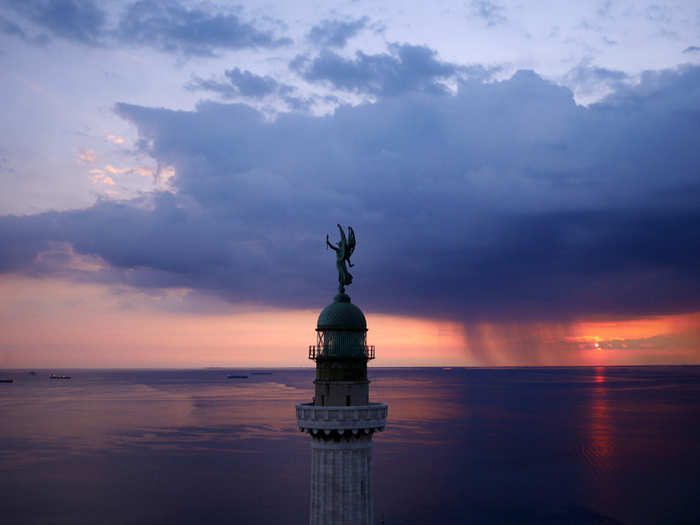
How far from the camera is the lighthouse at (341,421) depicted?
22.7 metres

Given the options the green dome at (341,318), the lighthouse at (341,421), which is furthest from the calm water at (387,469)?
the green dome at (341,318)

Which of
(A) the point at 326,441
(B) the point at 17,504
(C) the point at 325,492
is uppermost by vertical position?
(A) the point at 326,441

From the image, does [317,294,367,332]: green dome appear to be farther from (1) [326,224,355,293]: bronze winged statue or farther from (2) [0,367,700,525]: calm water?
(2) [0,367,700,525]: calm water

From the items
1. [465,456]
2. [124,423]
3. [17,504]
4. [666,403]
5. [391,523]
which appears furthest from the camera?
[666,403]

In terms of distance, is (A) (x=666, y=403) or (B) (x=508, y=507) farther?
(A) (x=666, y=403)

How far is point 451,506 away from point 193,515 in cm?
2644

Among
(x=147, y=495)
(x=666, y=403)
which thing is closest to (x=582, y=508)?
(x=147, y=495)

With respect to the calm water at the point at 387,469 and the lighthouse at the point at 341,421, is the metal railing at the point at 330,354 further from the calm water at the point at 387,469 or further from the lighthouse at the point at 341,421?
the calm water at the point at 387,469

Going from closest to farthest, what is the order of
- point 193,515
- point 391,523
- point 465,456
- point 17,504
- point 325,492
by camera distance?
1. point 325,492
2. point 391,523
3. point 193,515
4. point 17,504
5. point 465,456

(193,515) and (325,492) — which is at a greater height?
(325,492)

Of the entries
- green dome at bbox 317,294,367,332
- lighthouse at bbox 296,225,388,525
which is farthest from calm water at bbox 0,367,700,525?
green dome at bbox 317,294,367,332

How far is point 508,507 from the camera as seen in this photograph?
208 ft

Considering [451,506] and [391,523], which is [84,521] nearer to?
[391,523]

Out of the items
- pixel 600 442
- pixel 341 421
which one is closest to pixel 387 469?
pixel 600 442
